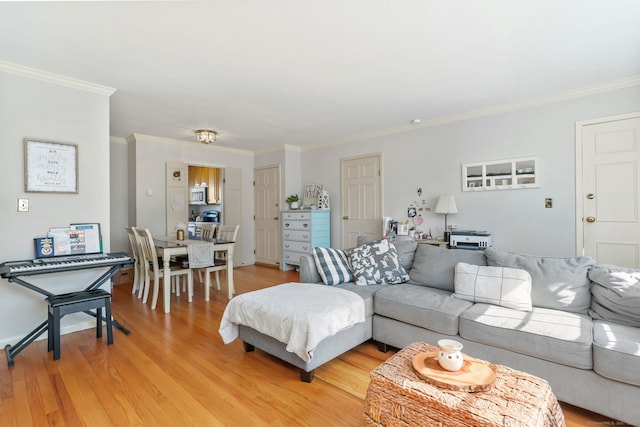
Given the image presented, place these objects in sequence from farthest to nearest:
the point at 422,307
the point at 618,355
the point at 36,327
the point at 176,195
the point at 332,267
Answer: the point at 176,195
the point at 332,267
the point at 36,327
the point at 422,307
the point at 618,355

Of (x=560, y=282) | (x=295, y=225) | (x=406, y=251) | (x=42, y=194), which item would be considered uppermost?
(x=42, y=194)

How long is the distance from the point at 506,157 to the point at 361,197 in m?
2.22

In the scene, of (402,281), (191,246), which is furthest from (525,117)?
(191,246)

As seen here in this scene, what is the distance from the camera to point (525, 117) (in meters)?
3.74

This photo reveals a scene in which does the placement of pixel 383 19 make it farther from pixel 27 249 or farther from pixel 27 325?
pixel 27 325

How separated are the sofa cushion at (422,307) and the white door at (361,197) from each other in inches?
95.5

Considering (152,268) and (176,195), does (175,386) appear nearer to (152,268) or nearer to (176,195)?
(152,268)

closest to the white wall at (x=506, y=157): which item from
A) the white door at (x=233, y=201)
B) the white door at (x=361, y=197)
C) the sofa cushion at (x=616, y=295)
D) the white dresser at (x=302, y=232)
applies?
the white door at (x=361, y=197)

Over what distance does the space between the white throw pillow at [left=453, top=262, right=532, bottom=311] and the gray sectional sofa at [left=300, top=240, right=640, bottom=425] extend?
3 cm

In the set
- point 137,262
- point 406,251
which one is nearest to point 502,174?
point 406,251

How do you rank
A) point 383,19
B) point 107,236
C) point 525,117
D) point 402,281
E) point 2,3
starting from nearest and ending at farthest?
point 2,3
point 383,19
point 402,281
point 107,236
point 525,117

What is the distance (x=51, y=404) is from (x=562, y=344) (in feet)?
9.92

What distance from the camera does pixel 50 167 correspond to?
2848mm

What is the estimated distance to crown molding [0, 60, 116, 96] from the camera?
105 inches
